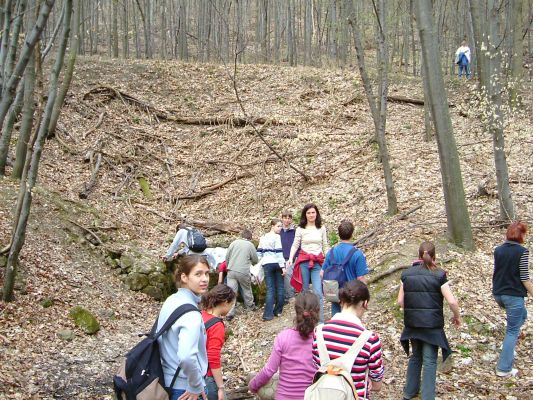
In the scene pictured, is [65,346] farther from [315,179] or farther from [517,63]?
[517,63]

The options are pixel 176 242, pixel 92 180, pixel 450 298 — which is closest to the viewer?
pixel 450 298

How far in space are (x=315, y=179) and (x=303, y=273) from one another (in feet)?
24.9

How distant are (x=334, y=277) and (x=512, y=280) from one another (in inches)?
77.4

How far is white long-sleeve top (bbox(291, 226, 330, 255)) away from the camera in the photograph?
7027 mm

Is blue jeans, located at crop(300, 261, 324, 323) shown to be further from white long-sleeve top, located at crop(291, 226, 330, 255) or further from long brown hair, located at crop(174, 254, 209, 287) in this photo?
long brown hair, located at crop(174, 254, 209, 287)

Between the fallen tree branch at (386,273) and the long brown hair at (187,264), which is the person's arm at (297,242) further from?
the long brown hair at (187,264)

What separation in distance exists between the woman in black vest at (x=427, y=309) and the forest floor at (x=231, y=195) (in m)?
0.97

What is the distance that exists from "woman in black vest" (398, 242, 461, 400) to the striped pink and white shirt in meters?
1.73

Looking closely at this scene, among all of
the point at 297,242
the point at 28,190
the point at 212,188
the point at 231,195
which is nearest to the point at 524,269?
the point at 297,242

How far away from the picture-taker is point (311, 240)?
7027mm

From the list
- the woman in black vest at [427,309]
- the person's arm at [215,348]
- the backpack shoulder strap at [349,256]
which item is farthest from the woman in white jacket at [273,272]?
the person's arm at [215,348]

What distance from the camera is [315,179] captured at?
47.4ft

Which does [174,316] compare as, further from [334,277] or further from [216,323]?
[334,277]

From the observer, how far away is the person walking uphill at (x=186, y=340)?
3049 mm
